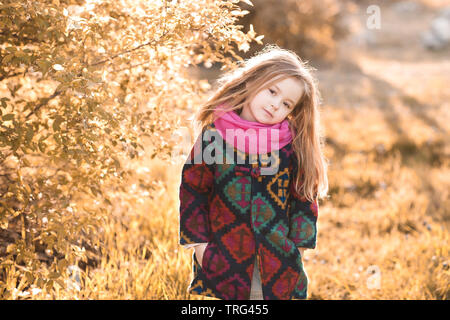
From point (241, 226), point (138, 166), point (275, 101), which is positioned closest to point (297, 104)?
point (275, 101)

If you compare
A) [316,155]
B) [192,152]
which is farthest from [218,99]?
[316,155]

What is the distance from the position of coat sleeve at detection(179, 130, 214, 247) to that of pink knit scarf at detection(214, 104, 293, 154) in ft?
0.43

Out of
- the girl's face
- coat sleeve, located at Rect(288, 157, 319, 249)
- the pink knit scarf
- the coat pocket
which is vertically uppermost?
the girl's face

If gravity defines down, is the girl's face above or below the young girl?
above

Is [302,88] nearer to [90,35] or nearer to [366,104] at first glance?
[90,35]

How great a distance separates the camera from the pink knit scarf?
2.27 m

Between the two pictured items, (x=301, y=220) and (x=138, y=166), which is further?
(x=138, y=166)

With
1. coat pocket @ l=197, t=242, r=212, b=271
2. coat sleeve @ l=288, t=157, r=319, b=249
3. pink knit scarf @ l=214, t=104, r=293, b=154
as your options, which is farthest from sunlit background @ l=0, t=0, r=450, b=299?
coat sleeve @ l=288, t=157, r=319, b=249

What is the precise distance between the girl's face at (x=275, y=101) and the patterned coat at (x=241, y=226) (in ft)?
0.60

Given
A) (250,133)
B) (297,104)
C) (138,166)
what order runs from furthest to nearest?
(138,166)
(297,104)
(250,133)

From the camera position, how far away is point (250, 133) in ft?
7.45

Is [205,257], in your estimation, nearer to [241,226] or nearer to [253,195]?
[241,226]

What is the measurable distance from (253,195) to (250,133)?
0.97 ft

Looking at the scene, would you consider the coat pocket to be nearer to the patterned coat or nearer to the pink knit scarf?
the patterned coat
